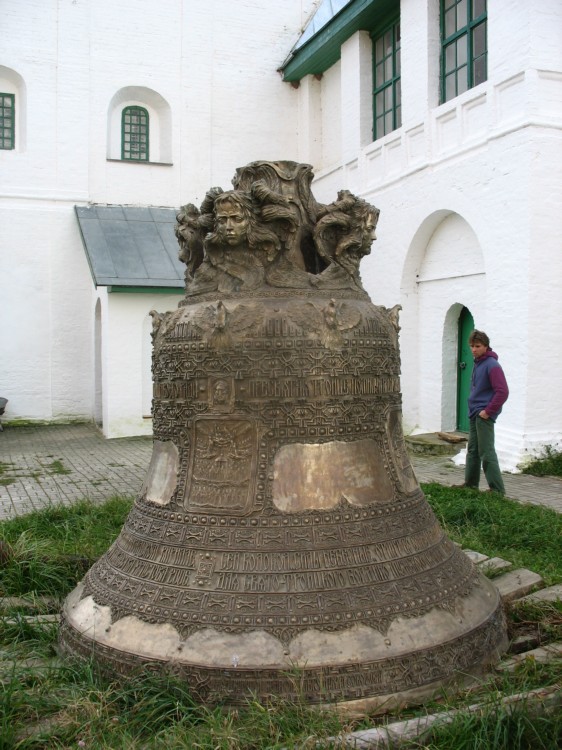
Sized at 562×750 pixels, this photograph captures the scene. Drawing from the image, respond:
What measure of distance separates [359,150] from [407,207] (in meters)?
2.22

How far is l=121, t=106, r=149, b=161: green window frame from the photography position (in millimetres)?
15938

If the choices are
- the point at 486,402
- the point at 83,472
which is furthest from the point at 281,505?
the point at 83,472

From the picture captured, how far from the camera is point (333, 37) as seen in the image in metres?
13.6

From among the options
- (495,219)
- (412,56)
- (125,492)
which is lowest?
(125,492)

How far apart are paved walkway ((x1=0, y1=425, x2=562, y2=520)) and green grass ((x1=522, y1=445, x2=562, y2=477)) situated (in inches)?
8.0

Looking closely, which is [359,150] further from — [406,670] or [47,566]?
[406,670]

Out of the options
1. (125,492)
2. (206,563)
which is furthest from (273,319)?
(125,492)

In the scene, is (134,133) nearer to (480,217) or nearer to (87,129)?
(87,129)

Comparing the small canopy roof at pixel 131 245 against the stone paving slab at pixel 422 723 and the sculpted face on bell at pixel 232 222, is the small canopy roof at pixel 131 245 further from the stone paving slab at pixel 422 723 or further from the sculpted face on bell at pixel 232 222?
the stone paving slab at pixel 422 723

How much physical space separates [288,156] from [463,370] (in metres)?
7.61

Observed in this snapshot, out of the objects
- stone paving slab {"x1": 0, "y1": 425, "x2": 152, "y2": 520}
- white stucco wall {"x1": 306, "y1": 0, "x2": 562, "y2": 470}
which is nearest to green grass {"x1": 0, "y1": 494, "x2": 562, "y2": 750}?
stone paving slab {"x1": 0, "y1": 425, "x2": 152, "y2": 520}

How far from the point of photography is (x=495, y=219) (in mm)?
9664

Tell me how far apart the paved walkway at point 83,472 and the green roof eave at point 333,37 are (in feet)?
25.9

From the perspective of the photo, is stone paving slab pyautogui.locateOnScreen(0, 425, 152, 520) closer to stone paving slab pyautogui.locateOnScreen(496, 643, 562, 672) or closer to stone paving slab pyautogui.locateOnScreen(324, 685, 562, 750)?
stone paving slab pyautogui.locateOnScreen(496, 643, 562, 672)
